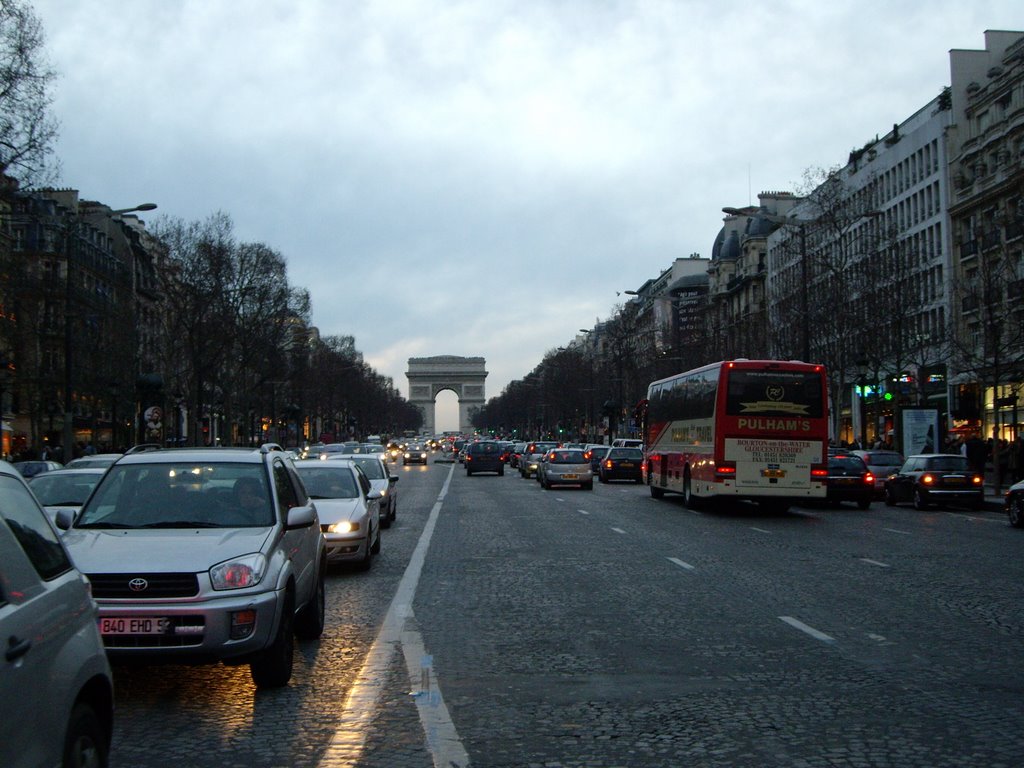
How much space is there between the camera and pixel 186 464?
355 inches

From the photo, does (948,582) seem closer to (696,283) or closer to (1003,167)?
(1003,167)

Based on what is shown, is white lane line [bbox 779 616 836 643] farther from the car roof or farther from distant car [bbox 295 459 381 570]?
distant car [bbox 295 459 381 570]

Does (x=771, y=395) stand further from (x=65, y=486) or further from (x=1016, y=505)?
(x=65, y=486)

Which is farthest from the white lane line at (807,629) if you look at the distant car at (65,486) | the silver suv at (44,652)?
the distant car at (65,486)

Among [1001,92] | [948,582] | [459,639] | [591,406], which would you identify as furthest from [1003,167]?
[591,406]

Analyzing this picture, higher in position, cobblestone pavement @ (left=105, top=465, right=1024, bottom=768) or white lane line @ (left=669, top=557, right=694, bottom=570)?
white lane line @ (left=669, top=557, right=694, bottom=570)

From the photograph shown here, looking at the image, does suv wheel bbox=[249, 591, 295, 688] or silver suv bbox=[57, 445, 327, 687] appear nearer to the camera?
silver suv bbox=[57, 445, 327, 687]

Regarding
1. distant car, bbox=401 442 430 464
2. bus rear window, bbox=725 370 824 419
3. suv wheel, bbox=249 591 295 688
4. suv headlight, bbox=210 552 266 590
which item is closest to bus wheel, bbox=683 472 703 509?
bus rear window, bbox=725 370 824 419

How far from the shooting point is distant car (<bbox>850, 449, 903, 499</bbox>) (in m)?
37.1

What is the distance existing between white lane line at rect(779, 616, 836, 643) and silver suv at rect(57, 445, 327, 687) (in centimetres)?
421

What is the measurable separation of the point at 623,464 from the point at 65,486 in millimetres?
35291

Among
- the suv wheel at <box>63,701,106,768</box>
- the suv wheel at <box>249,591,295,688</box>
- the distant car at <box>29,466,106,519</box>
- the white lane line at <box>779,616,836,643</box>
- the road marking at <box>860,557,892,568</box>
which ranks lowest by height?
the white lane line at <box>779,616,836,643</box>

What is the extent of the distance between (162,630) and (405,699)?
157 cm

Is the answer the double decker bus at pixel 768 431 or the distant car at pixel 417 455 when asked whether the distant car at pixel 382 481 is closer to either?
the double decker bus at pixel 768 431
